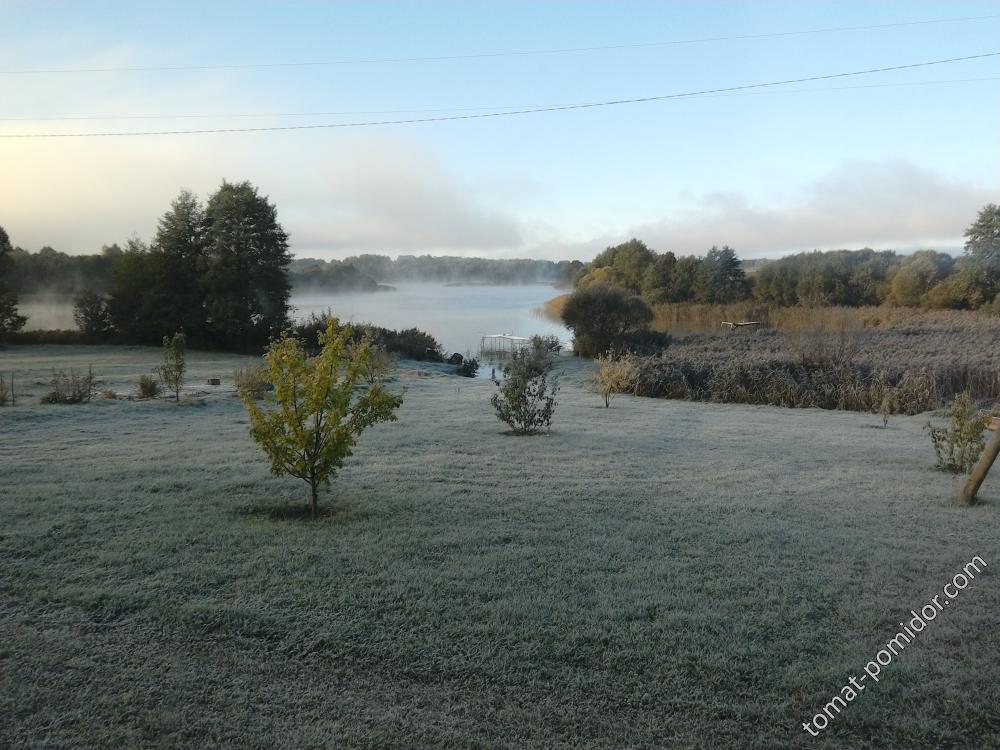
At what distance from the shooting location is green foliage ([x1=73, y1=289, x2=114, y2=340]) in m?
25.0

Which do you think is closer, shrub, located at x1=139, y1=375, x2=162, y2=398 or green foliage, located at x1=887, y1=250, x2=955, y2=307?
shrub, located at x1=139, y1=375, x2=162, y2=398

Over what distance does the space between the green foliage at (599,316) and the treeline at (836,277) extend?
15.5ft

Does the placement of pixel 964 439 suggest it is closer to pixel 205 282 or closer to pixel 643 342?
pixel 643 342

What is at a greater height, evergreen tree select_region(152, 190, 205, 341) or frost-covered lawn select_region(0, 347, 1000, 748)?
evergreen tree select_region(152, 190, 205, 341)

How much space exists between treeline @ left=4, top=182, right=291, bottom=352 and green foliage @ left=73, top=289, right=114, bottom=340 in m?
0.04

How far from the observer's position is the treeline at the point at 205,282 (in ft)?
79.1

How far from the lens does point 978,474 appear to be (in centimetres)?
558

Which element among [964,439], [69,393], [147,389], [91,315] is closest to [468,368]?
[147,389]

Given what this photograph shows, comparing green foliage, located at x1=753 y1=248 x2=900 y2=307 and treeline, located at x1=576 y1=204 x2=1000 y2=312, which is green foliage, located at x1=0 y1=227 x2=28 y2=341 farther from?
green foliage, located at x1=753 y1=248 x2=900 y2=307

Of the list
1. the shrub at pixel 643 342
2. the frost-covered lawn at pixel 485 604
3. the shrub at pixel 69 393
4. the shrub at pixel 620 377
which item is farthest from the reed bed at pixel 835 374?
the shrub at pixel 69 393

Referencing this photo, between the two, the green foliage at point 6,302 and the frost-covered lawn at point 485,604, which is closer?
the frost-covered lawn at point 485,604

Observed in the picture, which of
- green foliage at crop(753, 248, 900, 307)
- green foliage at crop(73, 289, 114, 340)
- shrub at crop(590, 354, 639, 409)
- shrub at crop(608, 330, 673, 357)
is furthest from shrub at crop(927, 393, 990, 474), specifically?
green foliage at crop(753, 248, 900, 307)

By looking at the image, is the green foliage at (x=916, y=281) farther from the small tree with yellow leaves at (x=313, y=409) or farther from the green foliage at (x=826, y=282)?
the small tree with yellow leaves at (x=313, y=409)

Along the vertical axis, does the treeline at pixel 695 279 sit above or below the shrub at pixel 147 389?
above
